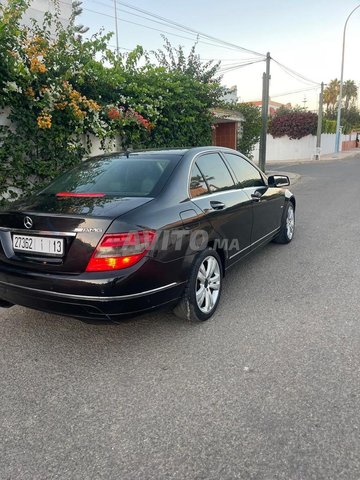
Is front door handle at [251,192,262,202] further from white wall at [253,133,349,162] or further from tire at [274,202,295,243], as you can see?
white wall at [253,133,349,162]

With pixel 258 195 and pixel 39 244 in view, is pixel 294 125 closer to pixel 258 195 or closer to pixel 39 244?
pixel 258 195

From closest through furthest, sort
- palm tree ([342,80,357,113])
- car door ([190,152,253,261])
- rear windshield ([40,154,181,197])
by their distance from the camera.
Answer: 1. rear windshield ([40,154,181,197])
2. car door ([190,152,253,261])
3. palm tree ([342,80,357,113])

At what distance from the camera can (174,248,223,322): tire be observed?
305 centimetres

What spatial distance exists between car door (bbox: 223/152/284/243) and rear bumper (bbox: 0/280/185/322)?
186 centimetres

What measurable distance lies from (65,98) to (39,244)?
13.4 feet

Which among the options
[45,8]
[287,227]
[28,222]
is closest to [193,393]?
[28,222]

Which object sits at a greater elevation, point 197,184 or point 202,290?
point 197,184

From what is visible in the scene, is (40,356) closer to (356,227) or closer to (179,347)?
(179,347)

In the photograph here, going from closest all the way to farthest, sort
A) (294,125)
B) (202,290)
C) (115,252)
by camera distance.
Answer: (115,252) < (202,290) < (294,125)

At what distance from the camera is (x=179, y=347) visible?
2896 mm

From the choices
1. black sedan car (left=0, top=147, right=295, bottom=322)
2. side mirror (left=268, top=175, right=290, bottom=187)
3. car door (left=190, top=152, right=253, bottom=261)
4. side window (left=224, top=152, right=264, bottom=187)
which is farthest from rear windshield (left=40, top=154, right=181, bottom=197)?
side mirror (left=268, top=175, right=290, bottom=187)

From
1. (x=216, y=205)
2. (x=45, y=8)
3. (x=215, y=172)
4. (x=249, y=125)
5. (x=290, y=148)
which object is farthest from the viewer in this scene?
(x=290, y=148)

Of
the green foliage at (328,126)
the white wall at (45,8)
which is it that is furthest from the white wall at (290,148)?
the white wall at (45,8)

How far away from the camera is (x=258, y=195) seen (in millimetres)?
4363
